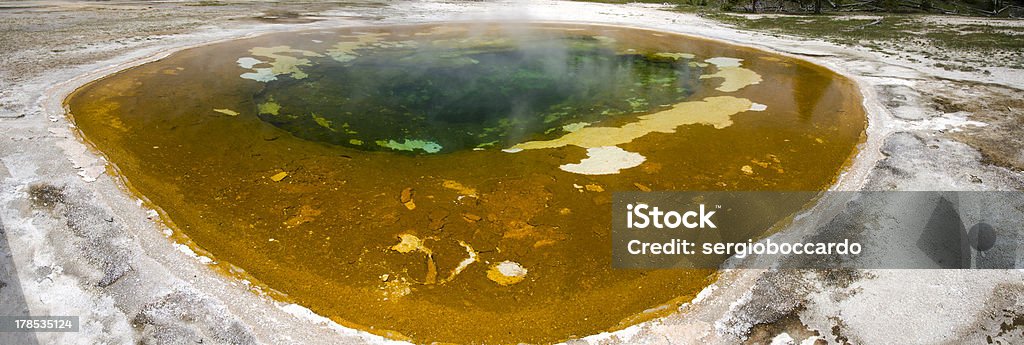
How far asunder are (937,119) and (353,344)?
354 inches

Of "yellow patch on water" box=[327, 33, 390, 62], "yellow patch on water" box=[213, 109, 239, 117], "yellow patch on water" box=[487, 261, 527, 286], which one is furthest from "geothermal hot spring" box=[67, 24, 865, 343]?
"yellow patch on water" box=[327, 33, 390, 62]

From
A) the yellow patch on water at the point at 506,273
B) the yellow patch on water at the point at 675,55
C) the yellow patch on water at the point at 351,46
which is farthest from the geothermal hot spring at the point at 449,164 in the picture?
the yellow patch on water at the point at 675,55

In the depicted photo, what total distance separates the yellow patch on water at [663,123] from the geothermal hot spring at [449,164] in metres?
0.05

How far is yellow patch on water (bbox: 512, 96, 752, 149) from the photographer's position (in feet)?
23.0

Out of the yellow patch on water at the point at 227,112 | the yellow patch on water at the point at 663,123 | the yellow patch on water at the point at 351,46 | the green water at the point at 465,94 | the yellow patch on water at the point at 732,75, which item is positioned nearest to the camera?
the yellow patch on water at the point at 663,123

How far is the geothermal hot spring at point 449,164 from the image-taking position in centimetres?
398

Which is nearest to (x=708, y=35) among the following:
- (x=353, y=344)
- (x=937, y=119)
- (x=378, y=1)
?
(x=937, y=119)

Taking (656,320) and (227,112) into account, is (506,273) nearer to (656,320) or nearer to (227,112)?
(656,320)

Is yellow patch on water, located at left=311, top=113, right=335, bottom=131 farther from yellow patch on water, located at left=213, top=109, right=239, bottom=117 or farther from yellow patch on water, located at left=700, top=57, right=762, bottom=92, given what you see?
yellow patch on water, located at left=700, top=57, right=762, bottom=92

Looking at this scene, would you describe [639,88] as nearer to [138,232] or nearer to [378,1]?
[138,232]

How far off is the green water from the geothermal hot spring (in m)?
0.06

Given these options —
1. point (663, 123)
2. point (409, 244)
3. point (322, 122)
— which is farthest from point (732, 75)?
point (409, 244)

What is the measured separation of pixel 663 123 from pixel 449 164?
3.57m

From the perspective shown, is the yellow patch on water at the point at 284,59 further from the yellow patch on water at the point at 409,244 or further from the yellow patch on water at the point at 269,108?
the yellow patch on water at the point at 409,244
